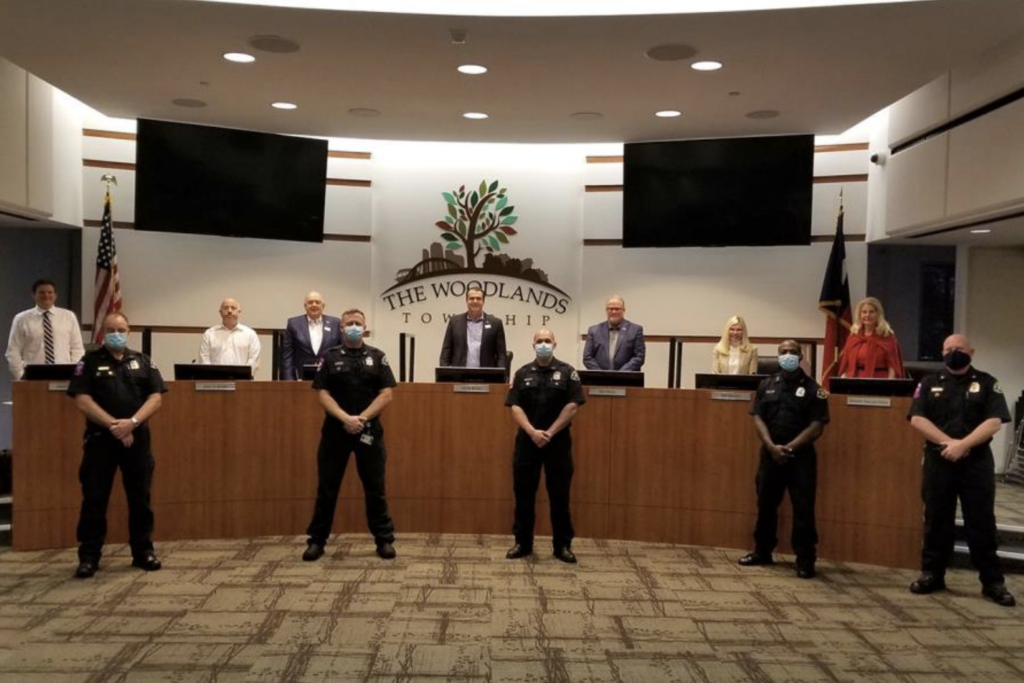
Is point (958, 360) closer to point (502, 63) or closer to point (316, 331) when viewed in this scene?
point (502, 63)

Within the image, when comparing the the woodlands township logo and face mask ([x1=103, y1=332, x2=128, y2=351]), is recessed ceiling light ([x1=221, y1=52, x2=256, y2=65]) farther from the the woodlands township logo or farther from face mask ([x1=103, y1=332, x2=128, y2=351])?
the the woodlands township logo

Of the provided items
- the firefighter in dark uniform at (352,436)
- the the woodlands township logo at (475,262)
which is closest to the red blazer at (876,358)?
the the woodlands township logo at (475,262)

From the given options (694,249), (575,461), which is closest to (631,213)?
(694,249)

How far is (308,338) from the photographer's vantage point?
691 centimetres

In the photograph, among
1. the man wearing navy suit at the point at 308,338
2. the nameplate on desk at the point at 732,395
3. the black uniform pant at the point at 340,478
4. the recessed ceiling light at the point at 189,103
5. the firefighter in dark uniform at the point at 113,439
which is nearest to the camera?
the firefighter in dark uniform at the point at 113,439

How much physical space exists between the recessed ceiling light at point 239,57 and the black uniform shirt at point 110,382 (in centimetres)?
217

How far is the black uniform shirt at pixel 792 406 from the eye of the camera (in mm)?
5352

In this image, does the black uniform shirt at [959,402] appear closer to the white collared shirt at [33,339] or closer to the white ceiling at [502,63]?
the white ceiling at [502,63]

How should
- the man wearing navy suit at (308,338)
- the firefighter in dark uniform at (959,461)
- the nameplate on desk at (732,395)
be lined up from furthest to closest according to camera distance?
the man wearing navy suit at (308,338)
the nameplate on desk at (732,395)
the firefighter in dark uniform at (959,461)

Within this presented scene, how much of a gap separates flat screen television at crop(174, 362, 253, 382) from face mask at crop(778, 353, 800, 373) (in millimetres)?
3620

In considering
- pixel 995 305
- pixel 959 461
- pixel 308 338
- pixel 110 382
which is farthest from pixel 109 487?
pixel 995 305

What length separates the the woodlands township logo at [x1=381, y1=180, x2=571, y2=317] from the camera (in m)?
8.59

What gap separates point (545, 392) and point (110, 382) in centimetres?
267

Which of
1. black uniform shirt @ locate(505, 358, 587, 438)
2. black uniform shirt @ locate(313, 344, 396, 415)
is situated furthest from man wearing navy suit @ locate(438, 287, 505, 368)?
black uniform shirt @ locate(313, 344, 396, 415)
